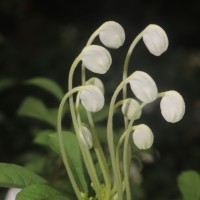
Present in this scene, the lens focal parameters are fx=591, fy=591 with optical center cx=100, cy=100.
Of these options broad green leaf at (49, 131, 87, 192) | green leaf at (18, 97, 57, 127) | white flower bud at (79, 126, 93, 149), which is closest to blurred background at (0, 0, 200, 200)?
green leaf at (18, 97, 57, 127)

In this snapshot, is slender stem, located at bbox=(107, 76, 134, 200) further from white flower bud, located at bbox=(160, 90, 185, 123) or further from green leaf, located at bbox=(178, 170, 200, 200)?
green leaf, located at bbox=(178, 170, 200, 200)

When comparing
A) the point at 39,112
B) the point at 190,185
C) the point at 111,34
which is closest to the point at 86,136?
the point at 111,34

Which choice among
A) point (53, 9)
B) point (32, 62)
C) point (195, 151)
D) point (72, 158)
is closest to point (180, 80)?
point (195, 151)

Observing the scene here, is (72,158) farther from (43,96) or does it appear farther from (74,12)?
(74,12)

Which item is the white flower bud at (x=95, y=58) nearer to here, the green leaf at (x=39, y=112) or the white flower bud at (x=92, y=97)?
the white flower bud at (x=92, y=97)

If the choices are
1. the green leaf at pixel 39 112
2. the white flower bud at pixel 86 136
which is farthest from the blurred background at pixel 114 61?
the white flower bud at pixel 86 136
